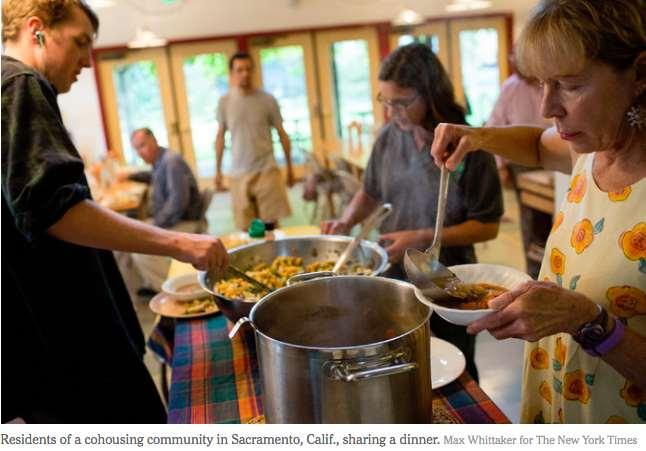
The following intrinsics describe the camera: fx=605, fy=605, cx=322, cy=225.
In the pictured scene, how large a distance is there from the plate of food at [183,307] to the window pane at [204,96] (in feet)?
18.4

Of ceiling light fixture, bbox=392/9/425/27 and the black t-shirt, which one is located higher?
ceiling light fixture, bbox=392/9/425/27

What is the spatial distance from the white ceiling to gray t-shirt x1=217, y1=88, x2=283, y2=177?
3.18 meters

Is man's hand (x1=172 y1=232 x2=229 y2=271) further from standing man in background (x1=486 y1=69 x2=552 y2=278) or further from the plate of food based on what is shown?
standing man in background (x1=486 y1=69 x2=552 y2=278)

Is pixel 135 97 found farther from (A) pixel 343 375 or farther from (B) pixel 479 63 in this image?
(A) pixel 343 375

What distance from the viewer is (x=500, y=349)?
9.53 feet

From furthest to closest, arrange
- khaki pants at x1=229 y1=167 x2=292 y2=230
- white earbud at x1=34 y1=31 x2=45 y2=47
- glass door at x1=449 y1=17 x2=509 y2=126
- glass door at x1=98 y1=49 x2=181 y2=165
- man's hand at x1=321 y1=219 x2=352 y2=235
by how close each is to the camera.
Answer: glass door at x1=449 y1=17 x2=509 y2=126, glass door at x1=98 y1=49 x2=181 y2=165, khaki pants at x1=229 y1=167 x2=292 y2=230, man's hand at x1=321 y1=219 x2=352 y2=235, white earbud at x1=34 y1=31 x2=45 y2=47

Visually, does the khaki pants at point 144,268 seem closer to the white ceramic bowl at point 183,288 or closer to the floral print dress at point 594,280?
the white ceramic bowl at point 183,288

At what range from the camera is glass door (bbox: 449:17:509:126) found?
25.3 ft

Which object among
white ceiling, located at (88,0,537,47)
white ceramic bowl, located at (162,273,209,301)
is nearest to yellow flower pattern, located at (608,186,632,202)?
white ceramic bowl, located at (162,273,209,301)

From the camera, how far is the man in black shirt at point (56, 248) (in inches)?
45.7

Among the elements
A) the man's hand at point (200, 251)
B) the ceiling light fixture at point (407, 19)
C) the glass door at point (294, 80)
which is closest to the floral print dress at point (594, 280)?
the man's hand at point (200, 251)

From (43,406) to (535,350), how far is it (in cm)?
105

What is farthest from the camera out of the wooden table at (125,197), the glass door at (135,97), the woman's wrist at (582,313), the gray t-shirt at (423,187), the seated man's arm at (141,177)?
the glass door at (135,97)
